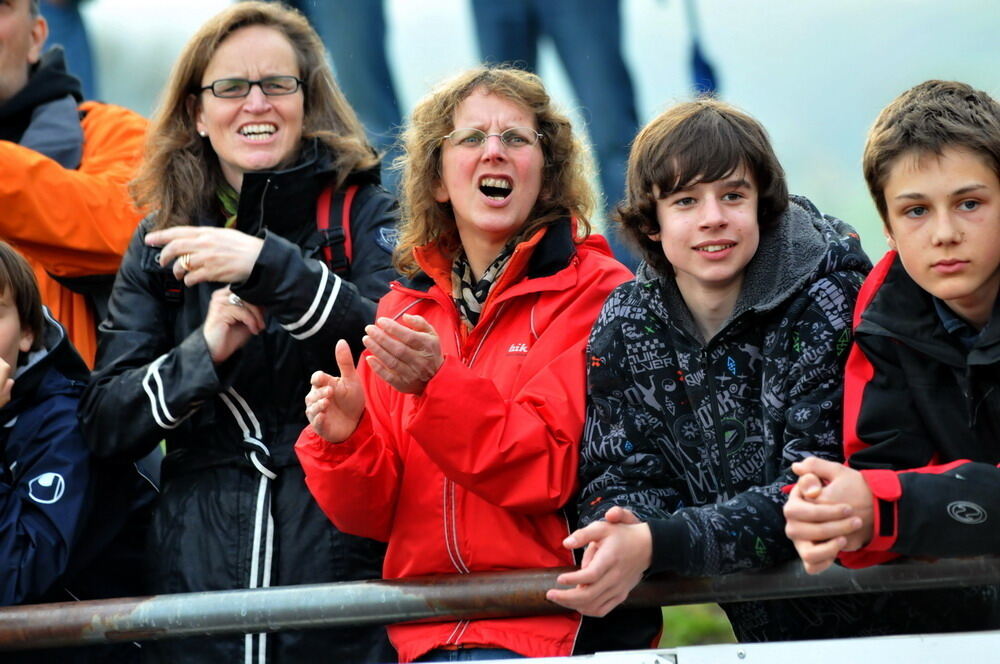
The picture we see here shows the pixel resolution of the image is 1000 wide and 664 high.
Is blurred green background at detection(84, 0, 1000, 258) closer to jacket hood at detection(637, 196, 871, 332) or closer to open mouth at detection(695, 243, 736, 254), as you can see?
jacket hood at detection(637, 196, 871, 332)

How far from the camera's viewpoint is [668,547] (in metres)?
2.54

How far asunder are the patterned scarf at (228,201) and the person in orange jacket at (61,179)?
34cm

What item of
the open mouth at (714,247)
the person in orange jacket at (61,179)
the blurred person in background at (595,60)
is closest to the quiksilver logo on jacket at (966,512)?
the open mouth at (714,247)

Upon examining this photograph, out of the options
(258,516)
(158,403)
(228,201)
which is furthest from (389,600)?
(228,201)

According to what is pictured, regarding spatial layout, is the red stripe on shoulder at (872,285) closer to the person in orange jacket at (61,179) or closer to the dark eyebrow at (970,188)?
the dark eyebrow at (970,188)

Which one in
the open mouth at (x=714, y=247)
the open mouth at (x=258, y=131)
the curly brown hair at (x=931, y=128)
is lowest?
the open mouth at (x=714, y=247)

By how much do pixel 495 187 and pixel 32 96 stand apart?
1778 mm

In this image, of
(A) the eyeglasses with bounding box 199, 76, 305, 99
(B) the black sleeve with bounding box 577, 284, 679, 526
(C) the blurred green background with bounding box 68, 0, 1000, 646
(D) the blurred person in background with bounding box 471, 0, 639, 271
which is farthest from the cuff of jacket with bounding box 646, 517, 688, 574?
(D) the blurred person in background with bounding box 471, 0, 639, 271

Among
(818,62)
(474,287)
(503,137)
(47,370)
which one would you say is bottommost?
(47,370)

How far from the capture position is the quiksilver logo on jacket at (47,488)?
128 inches

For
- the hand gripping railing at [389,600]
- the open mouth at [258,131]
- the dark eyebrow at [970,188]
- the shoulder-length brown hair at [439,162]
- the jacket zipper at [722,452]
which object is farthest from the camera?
the open mouth at [258,131]

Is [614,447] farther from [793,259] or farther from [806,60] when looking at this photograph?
[806,60]

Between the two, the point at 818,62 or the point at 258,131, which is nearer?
the point at 258,131

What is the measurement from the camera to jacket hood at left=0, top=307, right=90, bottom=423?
11.2 feet
